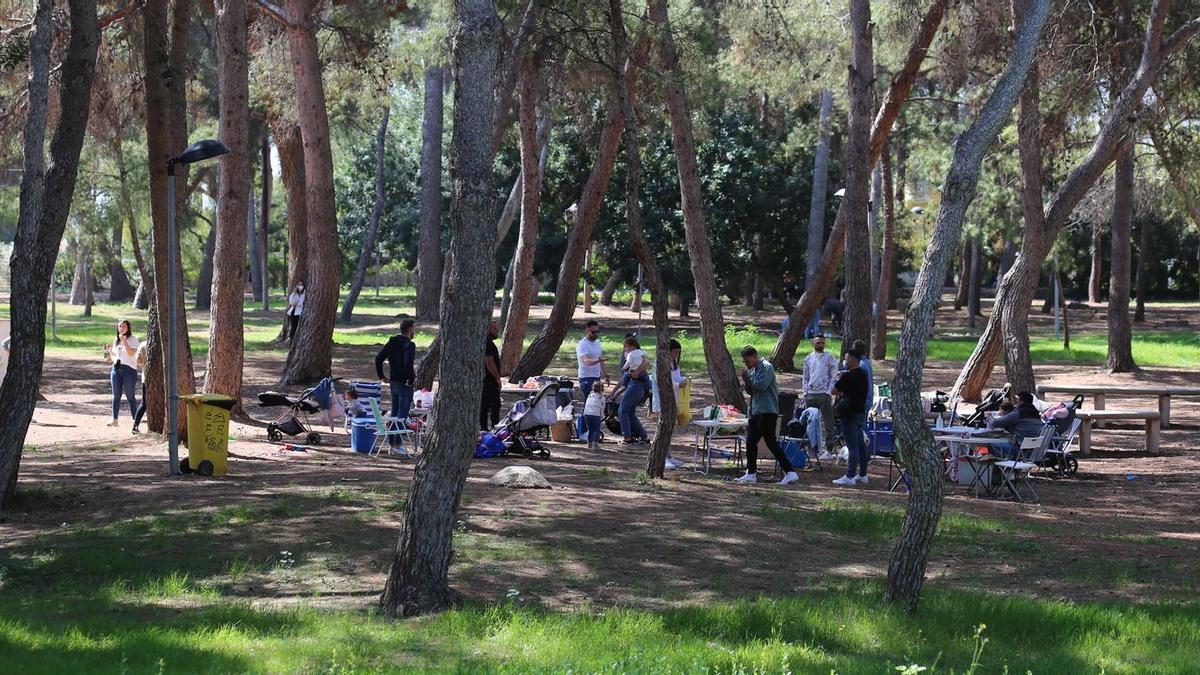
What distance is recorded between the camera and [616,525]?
37.4ft

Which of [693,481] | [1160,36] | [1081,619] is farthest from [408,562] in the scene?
[1160,36]

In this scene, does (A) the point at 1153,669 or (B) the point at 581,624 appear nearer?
(A) the point at 1153,669

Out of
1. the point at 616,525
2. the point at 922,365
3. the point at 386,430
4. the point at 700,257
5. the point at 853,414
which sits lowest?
the point at 616,525

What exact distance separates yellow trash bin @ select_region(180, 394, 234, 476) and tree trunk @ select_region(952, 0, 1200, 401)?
1199 centimetres

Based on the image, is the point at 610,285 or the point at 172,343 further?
the point at 610,285

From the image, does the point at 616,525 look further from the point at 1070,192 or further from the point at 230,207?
the point at 1070,192

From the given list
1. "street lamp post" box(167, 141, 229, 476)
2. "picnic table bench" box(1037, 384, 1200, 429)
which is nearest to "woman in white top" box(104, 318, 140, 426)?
"street lamp post" box(167, 141, 229, 476)

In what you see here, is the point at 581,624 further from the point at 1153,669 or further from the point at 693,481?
the point at 693,481

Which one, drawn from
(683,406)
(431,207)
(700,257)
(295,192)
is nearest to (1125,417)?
(683,406)

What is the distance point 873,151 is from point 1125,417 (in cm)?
884

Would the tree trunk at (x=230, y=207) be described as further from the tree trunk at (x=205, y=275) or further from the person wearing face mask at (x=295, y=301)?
the tree trunk at (x=205, y=275)

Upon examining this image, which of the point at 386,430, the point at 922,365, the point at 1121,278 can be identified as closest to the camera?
the point at 922,365

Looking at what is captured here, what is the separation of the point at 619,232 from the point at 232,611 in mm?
35779

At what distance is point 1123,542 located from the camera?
38.3ft
